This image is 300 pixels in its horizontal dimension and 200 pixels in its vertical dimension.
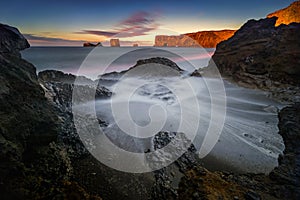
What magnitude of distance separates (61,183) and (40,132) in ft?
3.37

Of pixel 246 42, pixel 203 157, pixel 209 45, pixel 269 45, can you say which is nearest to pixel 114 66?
pixel 246 42

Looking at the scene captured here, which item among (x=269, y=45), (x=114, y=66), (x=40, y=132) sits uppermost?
(x=269, y=45)

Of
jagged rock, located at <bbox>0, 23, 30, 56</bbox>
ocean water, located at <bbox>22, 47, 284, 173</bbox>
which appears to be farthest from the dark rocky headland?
ocean water, located at <bbox>22, 47, 284, 173</bbox>

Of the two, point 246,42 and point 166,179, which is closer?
point 166,179

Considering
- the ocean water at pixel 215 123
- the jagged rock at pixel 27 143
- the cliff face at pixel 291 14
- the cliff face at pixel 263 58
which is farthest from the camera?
the cliff face at pixel 291 14

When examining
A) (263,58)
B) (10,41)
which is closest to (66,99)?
(10,41)

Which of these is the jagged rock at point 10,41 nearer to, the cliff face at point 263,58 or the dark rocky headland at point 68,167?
the dark rocky headland at point 68,167

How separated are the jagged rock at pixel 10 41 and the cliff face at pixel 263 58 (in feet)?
42.8

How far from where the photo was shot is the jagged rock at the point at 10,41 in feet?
13.5

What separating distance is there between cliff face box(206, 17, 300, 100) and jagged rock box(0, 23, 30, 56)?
1305cm

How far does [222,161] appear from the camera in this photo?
15.1 ft

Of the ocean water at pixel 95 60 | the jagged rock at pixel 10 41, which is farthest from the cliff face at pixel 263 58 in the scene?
the jagged rock at pixel 10 41

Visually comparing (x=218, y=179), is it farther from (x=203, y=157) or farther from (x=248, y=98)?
(x=248, y=98)

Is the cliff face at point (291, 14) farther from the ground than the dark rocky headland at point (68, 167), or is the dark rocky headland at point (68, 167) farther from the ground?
the cliff face at point (291, 14)
